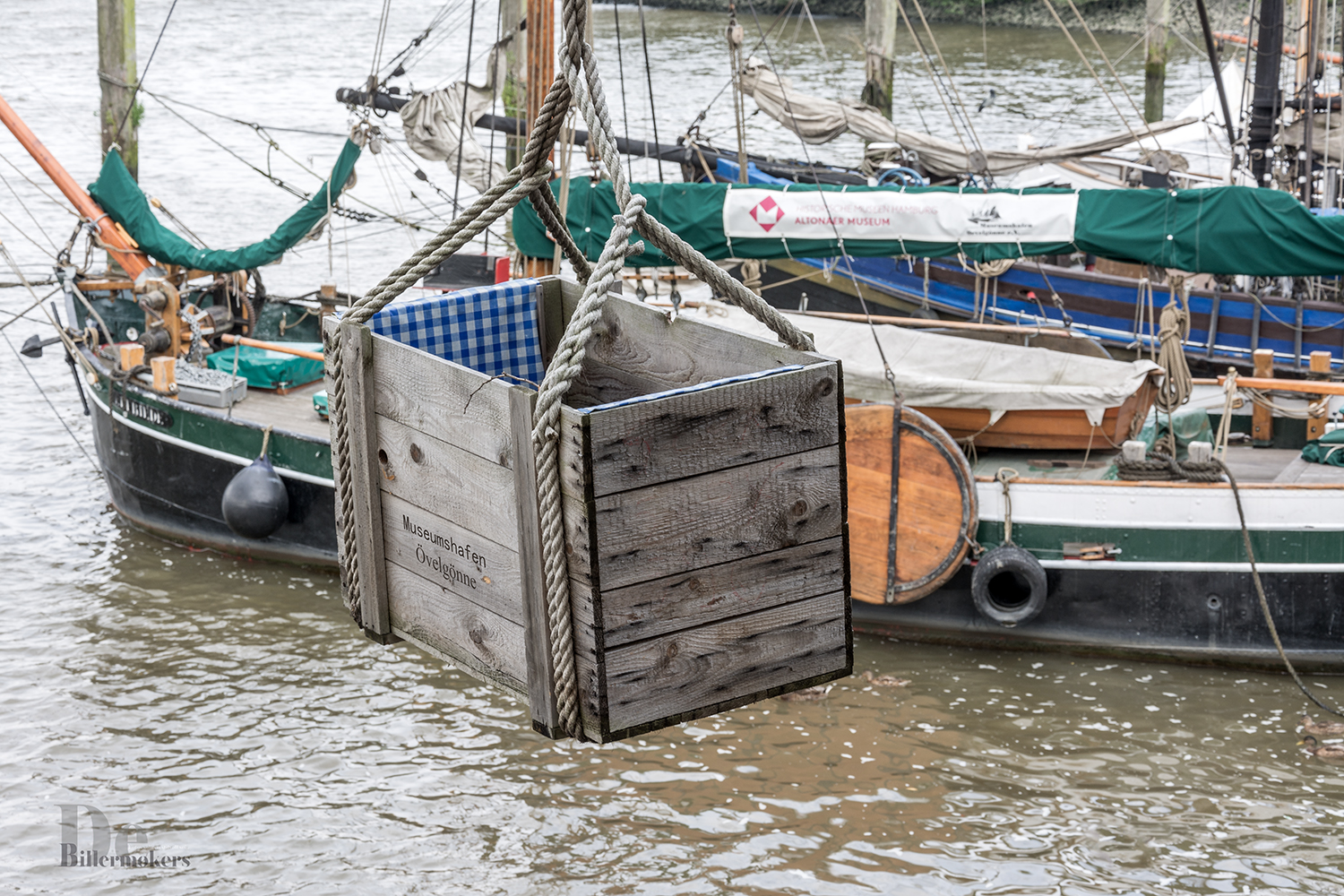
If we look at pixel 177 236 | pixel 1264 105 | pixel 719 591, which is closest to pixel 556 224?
pixel 719 591

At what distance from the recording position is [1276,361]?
14.9 meters

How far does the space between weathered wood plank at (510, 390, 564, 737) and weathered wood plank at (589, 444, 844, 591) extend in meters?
0.19

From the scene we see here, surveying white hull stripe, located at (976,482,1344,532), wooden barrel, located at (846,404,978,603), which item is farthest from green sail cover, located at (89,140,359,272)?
white hull stripe, located at (976,482,1344,532)

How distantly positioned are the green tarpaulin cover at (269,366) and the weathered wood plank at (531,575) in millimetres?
9512

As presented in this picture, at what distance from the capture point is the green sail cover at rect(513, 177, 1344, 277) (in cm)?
1057

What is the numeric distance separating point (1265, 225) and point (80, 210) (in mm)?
10508

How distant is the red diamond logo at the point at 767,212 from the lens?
11812 millimetres

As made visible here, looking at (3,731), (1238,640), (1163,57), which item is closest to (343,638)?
(3,731)

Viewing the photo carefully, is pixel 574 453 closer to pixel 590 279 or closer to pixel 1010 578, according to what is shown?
pixel 590 279

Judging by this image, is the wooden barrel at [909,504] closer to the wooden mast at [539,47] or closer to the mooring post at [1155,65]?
the wooden mast at [539,47]

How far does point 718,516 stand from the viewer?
3.76m

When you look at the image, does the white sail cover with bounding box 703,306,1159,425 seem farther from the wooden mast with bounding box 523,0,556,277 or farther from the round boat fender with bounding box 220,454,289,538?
the round boat fender with bounding box 220,454,289,538

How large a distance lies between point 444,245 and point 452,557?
90 cm

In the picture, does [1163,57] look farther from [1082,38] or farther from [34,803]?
[34,803]
